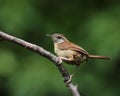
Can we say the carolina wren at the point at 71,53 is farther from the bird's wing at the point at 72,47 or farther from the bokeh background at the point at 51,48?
the bokeh background at the point at 51,48

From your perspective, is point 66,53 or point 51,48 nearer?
point 66,53

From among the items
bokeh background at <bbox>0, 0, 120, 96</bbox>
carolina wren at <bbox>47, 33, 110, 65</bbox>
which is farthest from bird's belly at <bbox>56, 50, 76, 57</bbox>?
bokeh background at <bbox>0, 0, 120, 96</bbox>

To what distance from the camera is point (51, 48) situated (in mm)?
4727

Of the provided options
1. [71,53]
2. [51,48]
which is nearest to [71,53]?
[71,53]

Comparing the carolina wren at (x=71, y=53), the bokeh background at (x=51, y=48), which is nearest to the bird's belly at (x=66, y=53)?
the carolina wren at (x=71, y=53)

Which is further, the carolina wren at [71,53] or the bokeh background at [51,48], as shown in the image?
the bokeh background at [51,48]

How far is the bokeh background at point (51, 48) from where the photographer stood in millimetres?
4305

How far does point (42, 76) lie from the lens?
14.1 feet

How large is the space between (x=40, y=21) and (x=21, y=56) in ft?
1.35

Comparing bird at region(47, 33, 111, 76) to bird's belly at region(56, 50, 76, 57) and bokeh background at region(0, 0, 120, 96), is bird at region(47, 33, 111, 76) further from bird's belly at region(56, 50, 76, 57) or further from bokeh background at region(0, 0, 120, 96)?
bokeh background at region(0, 0, 120, 96)

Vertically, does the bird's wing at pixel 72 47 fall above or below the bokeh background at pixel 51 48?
below

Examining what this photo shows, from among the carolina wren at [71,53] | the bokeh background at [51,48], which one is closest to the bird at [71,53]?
the carolina wren at [71,53]

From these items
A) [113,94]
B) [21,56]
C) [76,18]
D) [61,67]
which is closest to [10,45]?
[21,56]

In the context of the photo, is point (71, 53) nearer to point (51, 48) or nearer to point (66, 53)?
point (66, 53)
